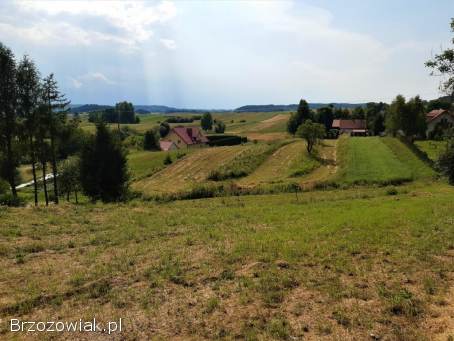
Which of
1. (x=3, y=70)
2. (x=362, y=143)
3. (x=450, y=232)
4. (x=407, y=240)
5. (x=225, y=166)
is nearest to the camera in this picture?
(x=407, y=240)

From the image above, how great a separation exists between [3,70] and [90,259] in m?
23.1

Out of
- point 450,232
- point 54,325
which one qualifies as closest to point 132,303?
point 54,325

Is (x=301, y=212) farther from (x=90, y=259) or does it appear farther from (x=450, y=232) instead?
(x=90, y=259)

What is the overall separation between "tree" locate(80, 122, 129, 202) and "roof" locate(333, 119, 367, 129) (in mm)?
87813

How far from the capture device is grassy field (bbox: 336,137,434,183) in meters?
40.4

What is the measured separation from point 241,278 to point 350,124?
108268mm

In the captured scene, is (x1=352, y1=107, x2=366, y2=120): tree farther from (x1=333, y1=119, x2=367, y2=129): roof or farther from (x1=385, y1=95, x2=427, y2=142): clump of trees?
(x1=385, y1=95, x2=427, y2=142): clump of trees

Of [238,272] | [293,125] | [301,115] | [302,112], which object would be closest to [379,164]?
[238,272]

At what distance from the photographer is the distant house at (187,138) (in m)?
103

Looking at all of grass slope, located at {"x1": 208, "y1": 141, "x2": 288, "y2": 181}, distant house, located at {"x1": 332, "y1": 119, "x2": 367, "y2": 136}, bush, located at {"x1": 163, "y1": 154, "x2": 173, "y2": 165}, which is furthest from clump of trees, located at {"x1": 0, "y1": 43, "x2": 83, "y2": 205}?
distant house, located at {"x1": 332, "y1": 119, "x2": 367, "y2": 136}

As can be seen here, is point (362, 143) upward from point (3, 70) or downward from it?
downward

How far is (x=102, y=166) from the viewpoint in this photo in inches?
1267

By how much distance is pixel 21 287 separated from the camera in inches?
371

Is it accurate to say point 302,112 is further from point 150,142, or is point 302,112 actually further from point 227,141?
point 150,142
